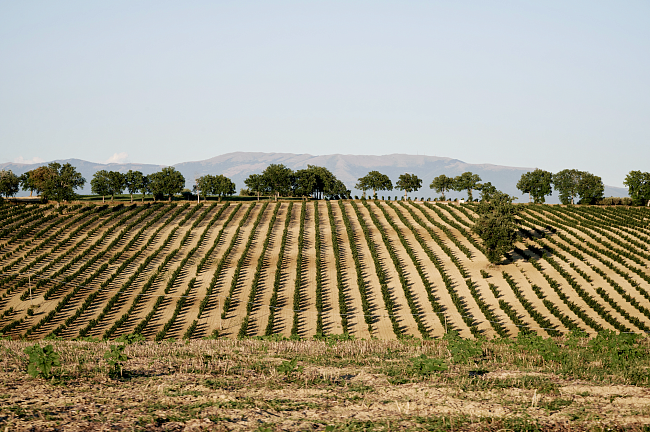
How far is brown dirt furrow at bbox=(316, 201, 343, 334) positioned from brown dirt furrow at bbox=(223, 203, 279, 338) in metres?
5.84

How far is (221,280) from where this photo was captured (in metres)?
38.4

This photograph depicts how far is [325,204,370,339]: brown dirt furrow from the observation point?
29.3 m

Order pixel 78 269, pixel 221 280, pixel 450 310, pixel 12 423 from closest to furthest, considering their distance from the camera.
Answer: pixel 12 423
pixel 450 310
pixel 221 280
pixel 78 269

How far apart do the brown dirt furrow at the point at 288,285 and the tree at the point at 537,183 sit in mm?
72315

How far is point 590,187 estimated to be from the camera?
350ft

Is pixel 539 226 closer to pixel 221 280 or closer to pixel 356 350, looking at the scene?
pixel 221 280

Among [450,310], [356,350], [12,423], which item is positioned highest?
[12,423]

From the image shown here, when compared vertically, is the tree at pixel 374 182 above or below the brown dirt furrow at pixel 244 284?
above

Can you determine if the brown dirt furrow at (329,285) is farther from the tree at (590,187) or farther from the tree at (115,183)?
the tree at (590,187)

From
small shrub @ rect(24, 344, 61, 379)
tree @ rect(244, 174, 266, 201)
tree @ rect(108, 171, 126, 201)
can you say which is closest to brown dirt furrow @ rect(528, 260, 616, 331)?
small shrub @ rect(24, 344, 61, 379)

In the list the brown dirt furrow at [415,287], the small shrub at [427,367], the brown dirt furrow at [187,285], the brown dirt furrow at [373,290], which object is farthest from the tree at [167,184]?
the small shrub at [427,367]

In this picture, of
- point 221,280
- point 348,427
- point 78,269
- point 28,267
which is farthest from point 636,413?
point 28,267

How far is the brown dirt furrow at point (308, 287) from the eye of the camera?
96.4 ft

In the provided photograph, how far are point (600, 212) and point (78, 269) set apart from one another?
235ft
